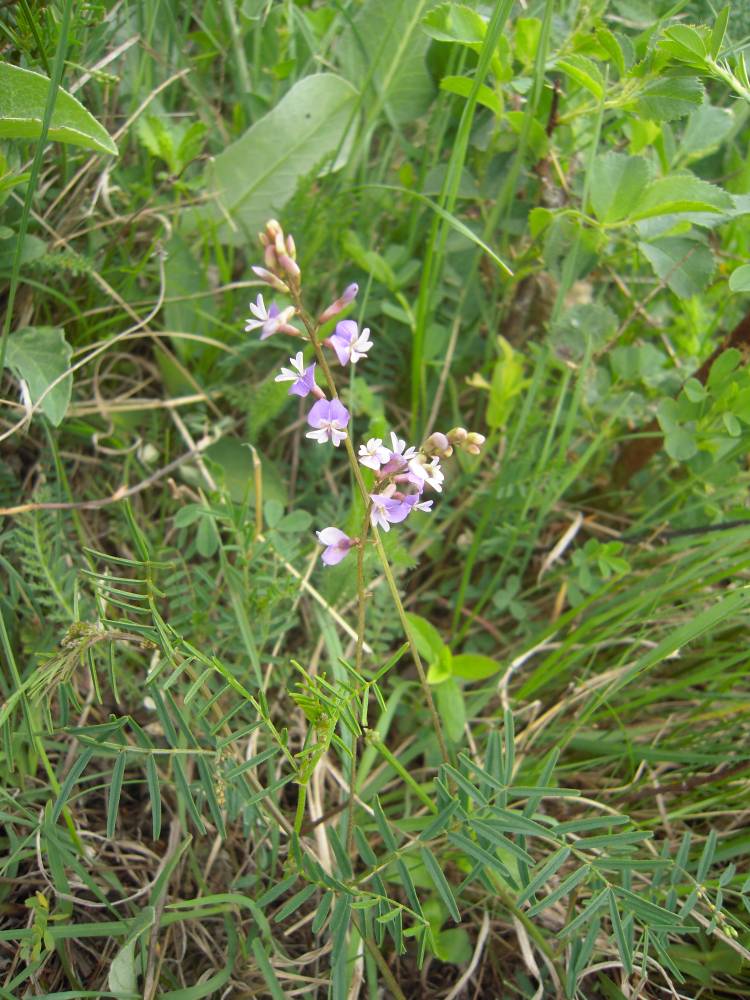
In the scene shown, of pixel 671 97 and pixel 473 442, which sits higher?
pixel 671 97

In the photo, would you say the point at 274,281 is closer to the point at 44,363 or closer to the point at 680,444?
the point at 44,363

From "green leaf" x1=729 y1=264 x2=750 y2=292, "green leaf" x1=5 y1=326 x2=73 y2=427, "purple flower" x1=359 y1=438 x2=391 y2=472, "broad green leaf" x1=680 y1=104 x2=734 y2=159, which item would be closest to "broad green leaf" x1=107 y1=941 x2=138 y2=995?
"purple flower" x1=359 y1=438 x2=391 y2=472

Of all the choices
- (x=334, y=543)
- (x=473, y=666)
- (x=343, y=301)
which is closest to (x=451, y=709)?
(x=473, y=666)

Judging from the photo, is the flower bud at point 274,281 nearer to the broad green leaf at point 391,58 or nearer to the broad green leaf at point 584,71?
the broad green leaf at point 584,71

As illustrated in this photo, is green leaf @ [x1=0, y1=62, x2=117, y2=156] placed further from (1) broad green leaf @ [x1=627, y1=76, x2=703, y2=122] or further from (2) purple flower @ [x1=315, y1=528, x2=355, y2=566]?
(1) broad green leaf @ [x1=627, y1=76, x2=703, y2=122]

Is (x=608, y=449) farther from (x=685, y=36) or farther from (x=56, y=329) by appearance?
(x=56, y=329)
